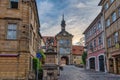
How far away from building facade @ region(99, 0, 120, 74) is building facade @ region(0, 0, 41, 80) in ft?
40.7

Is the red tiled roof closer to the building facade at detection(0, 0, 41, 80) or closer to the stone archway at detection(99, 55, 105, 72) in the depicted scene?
the stone archway at detection(99, 55, 105, 72)

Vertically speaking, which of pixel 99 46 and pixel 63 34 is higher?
pixel 63 34

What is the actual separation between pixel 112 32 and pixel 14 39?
1499 centimetres

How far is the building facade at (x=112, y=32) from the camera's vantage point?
24.5m

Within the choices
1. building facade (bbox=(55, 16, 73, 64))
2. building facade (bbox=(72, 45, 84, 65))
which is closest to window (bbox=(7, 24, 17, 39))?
building facade (bbox=(55, 16, 73, 64))

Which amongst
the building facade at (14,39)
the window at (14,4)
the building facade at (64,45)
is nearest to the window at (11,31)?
the building facade at (14,39)

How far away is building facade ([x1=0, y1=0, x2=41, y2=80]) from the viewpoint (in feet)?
60.0

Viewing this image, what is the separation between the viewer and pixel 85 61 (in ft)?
159

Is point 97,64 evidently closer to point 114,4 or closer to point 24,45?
point 114,4

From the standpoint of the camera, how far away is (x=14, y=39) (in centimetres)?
1877

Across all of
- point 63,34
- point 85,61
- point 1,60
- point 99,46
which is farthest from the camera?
point 63,34

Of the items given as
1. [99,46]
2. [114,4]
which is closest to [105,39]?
[99,46]

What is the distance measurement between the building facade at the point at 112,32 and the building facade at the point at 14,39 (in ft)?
40.7

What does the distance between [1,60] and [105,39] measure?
18408mm
